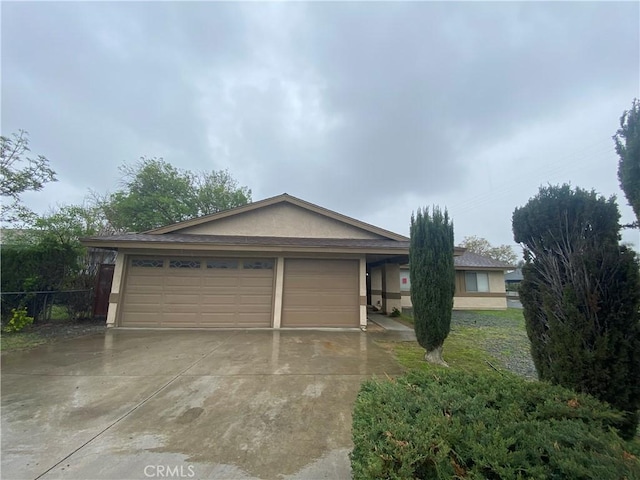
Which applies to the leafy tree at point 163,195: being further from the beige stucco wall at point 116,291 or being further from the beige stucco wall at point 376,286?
the beige stucco wall at point 376,286

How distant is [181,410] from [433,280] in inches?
191

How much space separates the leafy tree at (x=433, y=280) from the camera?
5461mm

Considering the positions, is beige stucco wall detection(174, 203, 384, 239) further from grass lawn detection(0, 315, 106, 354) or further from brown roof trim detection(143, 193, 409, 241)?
grass lawn detection(0, 315, 106, 354)

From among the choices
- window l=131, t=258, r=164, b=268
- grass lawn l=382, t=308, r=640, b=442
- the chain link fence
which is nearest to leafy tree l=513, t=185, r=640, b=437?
grass lawn l=382, t=308, r=640, b=442

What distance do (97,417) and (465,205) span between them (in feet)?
110

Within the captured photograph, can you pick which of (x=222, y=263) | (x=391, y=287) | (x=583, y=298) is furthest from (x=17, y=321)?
(x=391, y=287)

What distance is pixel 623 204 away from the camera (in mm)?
2631

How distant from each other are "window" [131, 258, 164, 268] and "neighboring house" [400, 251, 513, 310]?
11537 millimetres

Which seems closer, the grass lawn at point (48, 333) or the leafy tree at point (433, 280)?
the leafy tree at point (433, 280)

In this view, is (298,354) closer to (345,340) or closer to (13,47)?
(345,340)

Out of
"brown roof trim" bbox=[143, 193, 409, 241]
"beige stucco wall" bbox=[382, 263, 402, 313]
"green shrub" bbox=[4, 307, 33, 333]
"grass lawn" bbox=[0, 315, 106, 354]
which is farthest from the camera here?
"beige stucco wall" bbox=[382, 263, 402, 313]

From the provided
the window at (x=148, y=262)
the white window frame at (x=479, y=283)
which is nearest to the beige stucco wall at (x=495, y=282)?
the white window frame at (x=479, y=283)

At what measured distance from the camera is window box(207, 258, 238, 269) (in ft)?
29.1

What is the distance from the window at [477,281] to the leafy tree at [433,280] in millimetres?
10938
